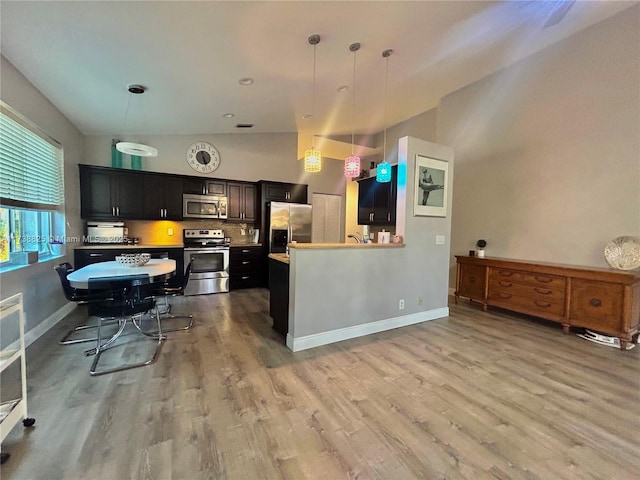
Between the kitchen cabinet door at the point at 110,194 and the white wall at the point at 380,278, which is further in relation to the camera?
the kitchen cabinet door at the point at 110,194

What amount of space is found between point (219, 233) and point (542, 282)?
535 centimetres

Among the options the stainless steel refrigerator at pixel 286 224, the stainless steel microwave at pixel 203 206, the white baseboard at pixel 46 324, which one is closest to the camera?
the white baseboard at pixel 46 324

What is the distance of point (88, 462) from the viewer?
1.46 meters

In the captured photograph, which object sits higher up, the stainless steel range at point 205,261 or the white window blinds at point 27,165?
the white window blinds at point 27,165

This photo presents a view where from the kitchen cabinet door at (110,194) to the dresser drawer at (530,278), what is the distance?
594 centimetres

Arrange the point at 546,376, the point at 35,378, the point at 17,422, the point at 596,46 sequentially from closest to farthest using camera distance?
the point at 17,422
the point at 35,378
the point at 546,376
the point at 596,46

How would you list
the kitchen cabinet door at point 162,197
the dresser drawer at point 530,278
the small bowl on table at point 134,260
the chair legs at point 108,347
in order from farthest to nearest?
the kitchen cabinet door at point 162,197
the dresser drawer at point 530,278
the small bowl on table at point 134,260
the chair legs at point 108,347

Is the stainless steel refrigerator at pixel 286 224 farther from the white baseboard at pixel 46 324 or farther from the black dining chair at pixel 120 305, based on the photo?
the white baseboard at pixel 46 324

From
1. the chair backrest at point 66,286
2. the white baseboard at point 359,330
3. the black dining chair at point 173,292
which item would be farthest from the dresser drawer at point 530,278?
the chair backrest at point 66,286

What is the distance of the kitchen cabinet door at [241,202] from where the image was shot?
5632mm

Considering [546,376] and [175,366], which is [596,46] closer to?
[546,376]

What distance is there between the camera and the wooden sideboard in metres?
3.04

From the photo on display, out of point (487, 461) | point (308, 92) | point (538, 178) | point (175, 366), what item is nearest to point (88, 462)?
point (175, 366)

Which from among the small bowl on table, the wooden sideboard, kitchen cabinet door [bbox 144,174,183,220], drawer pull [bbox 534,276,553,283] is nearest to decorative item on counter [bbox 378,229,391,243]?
the wooden sideboard
